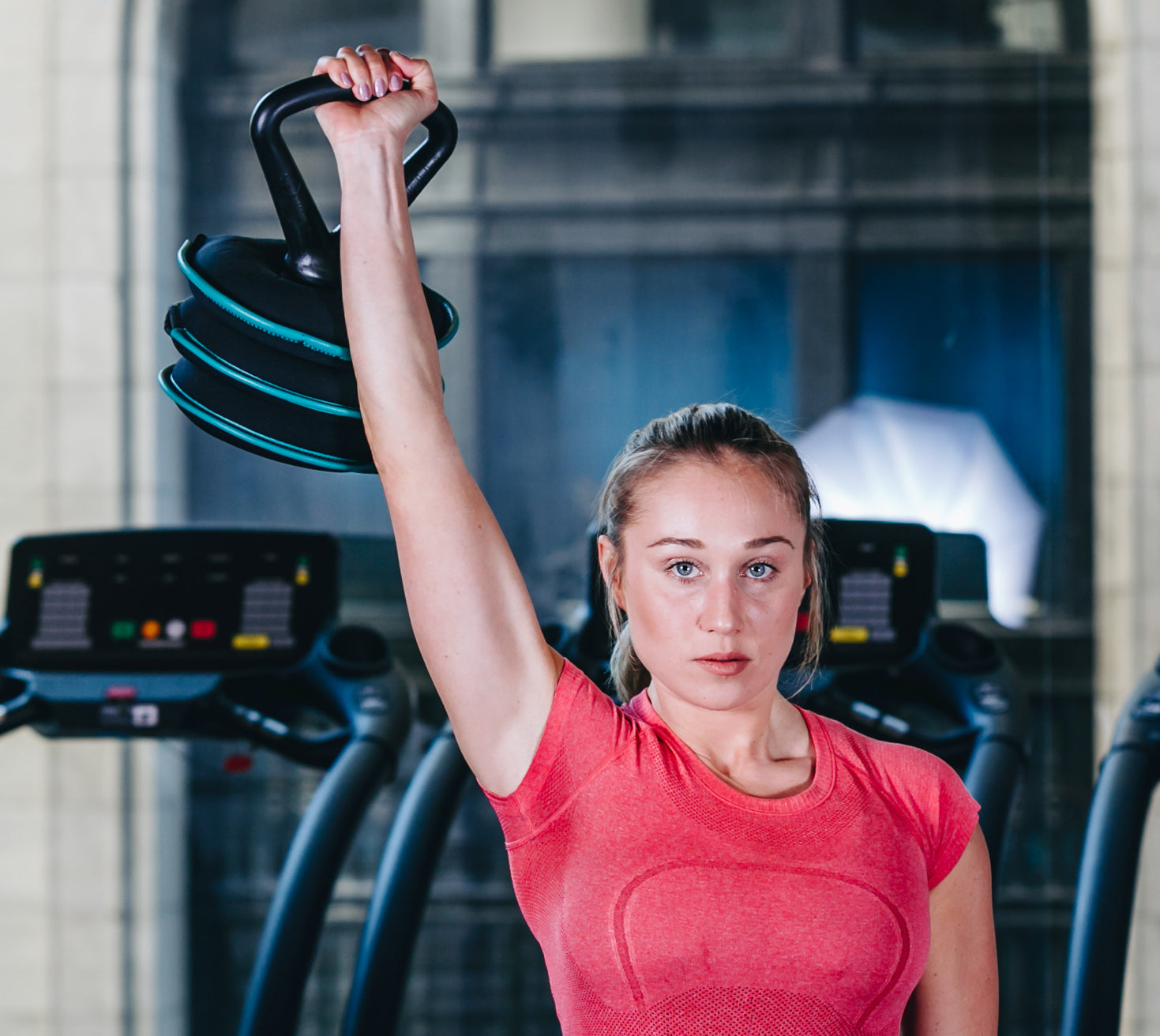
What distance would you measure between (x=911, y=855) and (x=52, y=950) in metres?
2.53

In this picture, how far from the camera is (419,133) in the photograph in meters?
2.66

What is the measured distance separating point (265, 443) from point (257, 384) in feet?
0.16

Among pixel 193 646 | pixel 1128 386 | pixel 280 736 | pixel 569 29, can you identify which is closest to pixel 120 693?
pixel 193 646

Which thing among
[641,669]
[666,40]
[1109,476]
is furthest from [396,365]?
[1109,476]

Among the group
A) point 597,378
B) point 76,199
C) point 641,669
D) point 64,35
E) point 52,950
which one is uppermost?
point 64,35

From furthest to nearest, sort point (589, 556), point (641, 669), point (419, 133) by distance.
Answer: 1. point (419, 133)
2. point (589, 556)
3. point (641, 669)

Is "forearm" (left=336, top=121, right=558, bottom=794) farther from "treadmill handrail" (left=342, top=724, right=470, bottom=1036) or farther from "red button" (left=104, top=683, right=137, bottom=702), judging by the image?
"red button" (left=104, top=683, right=137, bottom=702)

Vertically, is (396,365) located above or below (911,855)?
above

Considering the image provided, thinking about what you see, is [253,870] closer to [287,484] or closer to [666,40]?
[287,484]

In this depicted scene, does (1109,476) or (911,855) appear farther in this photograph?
(1109,476)

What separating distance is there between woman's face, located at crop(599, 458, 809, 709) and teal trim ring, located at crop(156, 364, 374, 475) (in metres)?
0.26

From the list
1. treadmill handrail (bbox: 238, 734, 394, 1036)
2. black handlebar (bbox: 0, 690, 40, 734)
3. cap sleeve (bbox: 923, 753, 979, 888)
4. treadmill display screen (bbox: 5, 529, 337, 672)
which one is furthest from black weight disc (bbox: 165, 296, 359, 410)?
black handlebar (bbox: 0, 690, 40, 734)

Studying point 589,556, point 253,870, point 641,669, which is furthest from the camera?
point 253,870

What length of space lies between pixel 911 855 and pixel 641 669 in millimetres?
331
